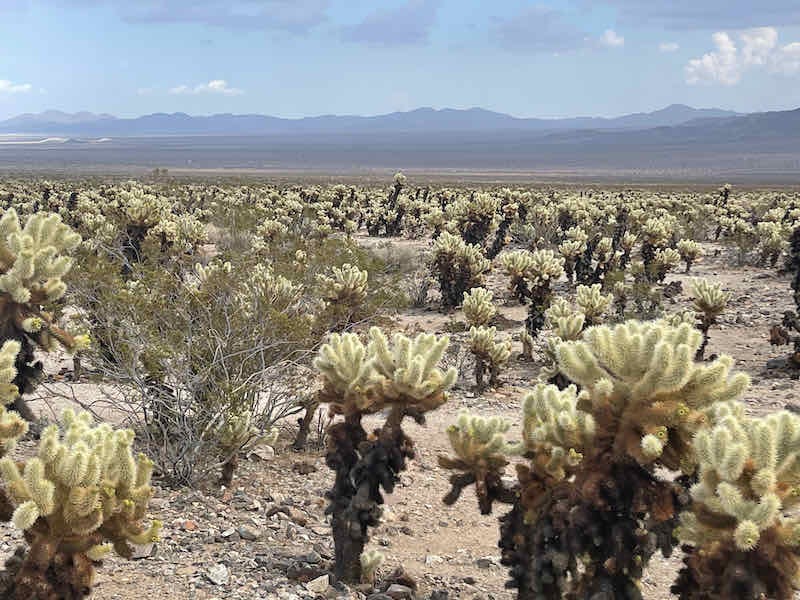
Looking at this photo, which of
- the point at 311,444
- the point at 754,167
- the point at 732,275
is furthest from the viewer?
the point at 754,167

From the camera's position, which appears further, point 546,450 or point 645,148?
point 645,148

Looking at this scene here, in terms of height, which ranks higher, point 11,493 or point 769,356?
point 11,493

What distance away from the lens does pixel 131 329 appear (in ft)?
26.2

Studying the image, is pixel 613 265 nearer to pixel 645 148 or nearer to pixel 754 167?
pixel 754 167

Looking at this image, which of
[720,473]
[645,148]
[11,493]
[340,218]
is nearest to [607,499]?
[720,473]

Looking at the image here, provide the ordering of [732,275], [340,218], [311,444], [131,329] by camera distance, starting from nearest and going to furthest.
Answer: [131,329] < [311,444] < [732,275] < [340,218]

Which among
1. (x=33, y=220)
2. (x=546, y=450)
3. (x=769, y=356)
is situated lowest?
(x=769, y=356)

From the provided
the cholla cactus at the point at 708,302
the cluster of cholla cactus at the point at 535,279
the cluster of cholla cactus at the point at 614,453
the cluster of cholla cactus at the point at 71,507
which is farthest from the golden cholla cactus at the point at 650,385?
the cluster of cholla cactus at the point at 535,279

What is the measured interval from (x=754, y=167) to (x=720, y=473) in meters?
131

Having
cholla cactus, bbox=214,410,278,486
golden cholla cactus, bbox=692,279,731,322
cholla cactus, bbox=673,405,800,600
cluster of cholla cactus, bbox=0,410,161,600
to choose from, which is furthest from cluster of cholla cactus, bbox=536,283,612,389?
cluster of cholla cactus, bbox=0,410,161,600

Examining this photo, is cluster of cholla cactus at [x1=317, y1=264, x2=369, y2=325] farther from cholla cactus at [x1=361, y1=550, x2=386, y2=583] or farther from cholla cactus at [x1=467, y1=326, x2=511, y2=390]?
cholla cactus at [x1=361, y1=550, x2=386, y2=583]

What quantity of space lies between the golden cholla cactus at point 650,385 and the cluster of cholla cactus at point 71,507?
7.69ft

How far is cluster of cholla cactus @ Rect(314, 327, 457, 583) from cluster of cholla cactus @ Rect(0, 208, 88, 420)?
106 inches

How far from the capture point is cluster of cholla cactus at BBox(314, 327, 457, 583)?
5.05 m
